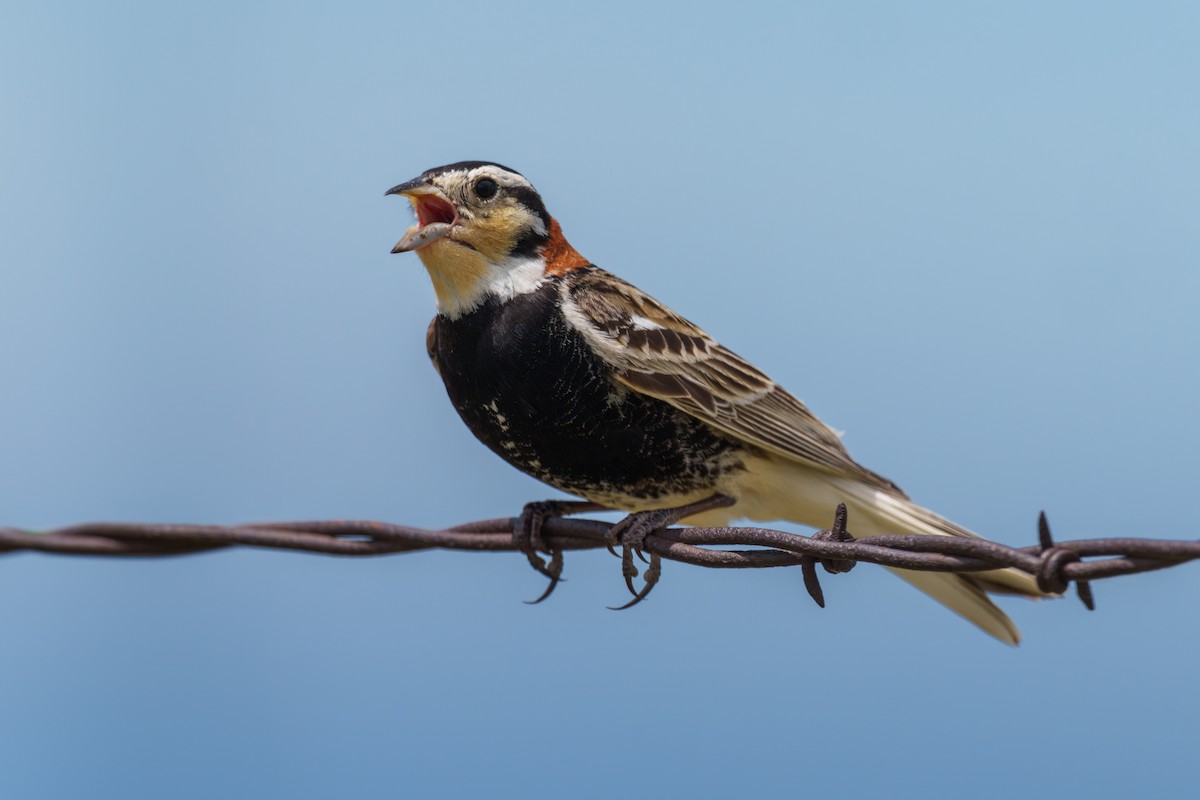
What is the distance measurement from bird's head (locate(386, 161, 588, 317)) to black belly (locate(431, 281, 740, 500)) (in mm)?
113

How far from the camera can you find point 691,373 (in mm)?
5281

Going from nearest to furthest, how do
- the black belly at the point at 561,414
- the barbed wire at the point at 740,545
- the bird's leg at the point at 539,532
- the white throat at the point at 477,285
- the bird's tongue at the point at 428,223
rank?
the barbed wire at the point at 740,545 < the bird's leg at the point at 539,532 < the black belly at the point at 561,414 < the bird's tongue at the point at 428,223 < the white throat at the point at 477,285

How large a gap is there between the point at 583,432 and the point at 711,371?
2.47 ft

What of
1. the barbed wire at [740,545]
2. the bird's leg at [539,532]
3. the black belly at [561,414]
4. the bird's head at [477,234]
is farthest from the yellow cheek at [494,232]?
the barbed wire at [740,545]

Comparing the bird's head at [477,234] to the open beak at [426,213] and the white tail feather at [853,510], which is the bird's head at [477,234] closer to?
the open beak at [426,213]

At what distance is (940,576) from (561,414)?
5.74 ft

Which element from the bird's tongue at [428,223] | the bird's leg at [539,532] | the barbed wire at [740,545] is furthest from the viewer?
the bird's tongue at [428,223]

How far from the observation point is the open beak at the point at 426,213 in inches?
204

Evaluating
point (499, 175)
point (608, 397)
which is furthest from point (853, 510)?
point (499, 175)

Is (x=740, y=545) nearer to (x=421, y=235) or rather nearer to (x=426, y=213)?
(x=421, y=235)

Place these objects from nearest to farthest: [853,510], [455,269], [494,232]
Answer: [455,269]
[494,232]
[853,510]

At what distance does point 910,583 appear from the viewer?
541 centimetres

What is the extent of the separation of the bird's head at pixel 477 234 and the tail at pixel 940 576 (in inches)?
67.8

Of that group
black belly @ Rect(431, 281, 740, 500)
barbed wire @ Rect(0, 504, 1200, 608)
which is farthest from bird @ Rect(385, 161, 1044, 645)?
barbed wire @ Rect(0, 504, 1200, 608)
